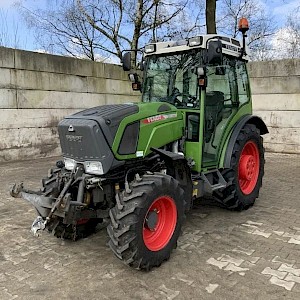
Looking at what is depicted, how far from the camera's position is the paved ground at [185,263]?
287 centimetres

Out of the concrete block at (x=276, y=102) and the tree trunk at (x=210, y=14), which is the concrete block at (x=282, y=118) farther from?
the tree trunk at (x=210, y=14)

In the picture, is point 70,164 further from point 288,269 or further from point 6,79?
point 6,79

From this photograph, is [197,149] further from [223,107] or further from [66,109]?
[66,109]

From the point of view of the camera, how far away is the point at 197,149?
419cm

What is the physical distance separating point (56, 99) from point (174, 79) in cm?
565

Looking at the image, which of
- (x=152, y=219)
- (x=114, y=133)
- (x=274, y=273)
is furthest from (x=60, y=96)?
(x=274, y=273)

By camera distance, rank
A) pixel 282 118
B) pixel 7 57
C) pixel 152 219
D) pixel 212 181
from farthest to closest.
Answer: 1. pixel 282 118
2. pixel 7 57
3. pixel 212 181
4. pixel 152 219

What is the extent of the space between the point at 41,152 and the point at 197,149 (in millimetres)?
5953

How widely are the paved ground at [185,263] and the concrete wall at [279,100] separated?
17.2ft

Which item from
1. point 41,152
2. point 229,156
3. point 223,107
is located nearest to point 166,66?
point 223,107

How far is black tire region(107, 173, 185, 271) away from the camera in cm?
301

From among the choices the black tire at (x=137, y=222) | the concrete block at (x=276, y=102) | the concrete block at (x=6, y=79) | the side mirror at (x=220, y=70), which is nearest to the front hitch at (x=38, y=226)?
the black tire at (x=137, y=222)

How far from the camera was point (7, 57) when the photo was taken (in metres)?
8.29

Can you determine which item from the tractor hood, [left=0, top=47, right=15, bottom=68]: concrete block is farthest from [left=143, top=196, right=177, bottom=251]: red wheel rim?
[left=0, top=47, right=15, bottom=68]: concrete block
